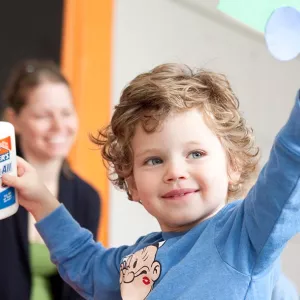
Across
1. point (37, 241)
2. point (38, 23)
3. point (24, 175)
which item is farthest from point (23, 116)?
point (24, 175)

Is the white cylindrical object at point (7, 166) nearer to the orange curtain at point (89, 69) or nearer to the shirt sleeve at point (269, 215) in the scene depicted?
the shirt sleeve at point (269, 215)

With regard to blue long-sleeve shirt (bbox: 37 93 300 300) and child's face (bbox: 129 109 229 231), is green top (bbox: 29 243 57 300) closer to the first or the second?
blue long-sleeve shirt (bbox: 37 93 300 300)

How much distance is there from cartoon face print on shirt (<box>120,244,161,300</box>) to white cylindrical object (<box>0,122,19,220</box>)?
21 centimetres

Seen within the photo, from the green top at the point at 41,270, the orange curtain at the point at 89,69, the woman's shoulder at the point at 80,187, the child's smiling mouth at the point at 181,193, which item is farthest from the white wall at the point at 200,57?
the child's smiling mouth at the point at 181,193

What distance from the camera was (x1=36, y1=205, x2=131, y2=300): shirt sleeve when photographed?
2.85 ft

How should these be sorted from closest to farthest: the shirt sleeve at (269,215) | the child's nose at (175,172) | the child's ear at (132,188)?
1. the shirt sleeve at (269,215)
2. the child's nose at (175,172)
3. the child's ear at (132,188)

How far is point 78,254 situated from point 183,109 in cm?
28

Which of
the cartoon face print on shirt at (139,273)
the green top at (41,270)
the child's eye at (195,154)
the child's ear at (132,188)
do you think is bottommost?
the green top at (41,270)

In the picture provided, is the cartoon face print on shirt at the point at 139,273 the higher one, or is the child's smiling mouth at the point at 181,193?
the child's smiling mouth at the point at 181,193

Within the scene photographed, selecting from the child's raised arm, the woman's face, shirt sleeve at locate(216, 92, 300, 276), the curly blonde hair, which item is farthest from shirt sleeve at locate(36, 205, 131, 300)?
the woman's face

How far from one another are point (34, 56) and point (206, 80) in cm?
108

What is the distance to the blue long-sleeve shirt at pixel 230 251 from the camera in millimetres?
605

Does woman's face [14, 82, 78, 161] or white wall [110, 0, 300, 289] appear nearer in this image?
white wall [110, 0, 300, 289]

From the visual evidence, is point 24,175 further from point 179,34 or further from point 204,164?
point 179,34
